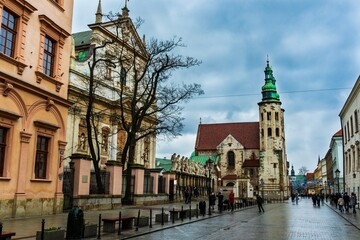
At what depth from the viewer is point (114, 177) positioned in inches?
1026

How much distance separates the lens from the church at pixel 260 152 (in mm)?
74125

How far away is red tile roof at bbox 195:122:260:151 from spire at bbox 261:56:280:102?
9301 millimetres

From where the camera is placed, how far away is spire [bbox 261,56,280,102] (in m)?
77.1

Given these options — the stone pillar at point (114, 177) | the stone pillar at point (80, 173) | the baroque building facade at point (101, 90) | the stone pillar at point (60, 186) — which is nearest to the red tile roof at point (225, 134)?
the baroque building facade at point (101, 90)

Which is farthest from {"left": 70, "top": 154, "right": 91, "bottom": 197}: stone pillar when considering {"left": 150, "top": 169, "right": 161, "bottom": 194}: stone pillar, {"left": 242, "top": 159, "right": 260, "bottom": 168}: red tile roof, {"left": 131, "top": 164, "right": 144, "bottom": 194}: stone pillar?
{"left": 242, "top": 159, "right": 260, "bottom": 168}: red tile roof

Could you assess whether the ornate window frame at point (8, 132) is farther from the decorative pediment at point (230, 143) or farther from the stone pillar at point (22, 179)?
the decorative pediment at point (230, 143)

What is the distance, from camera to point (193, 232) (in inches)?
602

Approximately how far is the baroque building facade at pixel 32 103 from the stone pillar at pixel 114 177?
5952mm

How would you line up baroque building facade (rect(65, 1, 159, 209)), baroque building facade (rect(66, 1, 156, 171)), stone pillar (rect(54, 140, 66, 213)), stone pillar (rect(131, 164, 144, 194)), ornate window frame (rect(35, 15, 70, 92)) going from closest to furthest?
ornate window frame (rect(35, 15, 70, 92))
stone pillar (rect(54, 140, 66, 213))
baroque building facade (rect(65, 1, 159, 209))
stone pillar (rect(131, 164, 144, 194))
baroque building facade (rect(66, 1, 156, 171))

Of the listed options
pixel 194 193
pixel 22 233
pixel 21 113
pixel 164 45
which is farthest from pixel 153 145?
pixel 22 233

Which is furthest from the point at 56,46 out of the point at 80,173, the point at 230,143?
the point at 230,143

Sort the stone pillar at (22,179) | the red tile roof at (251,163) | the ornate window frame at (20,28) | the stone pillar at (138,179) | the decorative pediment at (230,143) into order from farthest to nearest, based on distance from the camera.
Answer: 1. the decorative pediment at (230,143)
2. the red tile roof at (251,163)
3. the stone pillar at (138,179)
4. the ornate window frame at (20,28)
5. the stone pillar at (22,179)

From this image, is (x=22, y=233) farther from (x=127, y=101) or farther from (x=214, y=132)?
(x=214, y=132)

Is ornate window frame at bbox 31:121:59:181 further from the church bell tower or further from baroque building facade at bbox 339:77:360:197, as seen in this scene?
the church bell tower
